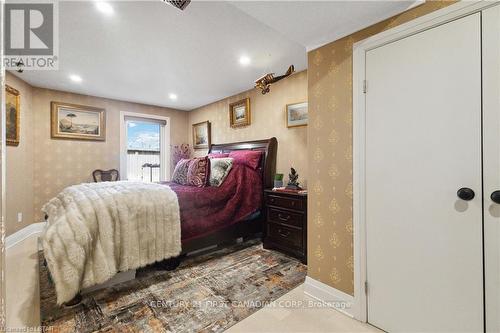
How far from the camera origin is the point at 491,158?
1.19 m

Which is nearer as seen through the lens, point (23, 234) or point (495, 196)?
point (495, 196)

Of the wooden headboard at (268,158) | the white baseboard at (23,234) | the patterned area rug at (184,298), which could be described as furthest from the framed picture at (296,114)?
the white baseboard at (23,234)

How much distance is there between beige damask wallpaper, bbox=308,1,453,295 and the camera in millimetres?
1768

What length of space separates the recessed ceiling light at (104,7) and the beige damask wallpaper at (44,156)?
2.53 metres

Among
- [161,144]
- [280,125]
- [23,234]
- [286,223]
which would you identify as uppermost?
[280,125]

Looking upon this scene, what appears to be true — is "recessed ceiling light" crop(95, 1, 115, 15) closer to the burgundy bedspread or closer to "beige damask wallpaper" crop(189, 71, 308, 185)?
the burgundy bedspread

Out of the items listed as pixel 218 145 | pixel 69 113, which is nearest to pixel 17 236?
pixel 69 113

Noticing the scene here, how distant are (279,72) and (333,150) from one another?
195 centimetres

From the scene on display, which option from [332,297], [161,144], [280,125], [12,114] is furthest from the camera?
[161,144]

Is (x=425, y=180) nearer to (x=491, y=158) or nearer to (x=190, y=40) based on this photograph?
(x=491, y=158)

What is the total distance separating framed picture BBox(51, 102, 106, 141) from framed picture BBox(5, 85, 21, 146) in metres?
0.64

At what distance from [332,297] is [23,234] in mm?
4448

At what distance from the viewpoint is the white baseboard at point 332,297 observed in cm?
174

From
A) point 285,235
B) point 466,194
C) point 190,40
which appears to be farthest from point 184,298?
point 190,40
